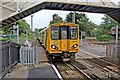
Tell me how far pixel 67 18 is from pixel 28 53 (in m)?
49.7

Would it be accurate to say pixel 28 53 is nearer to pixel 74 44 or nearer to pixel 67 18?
pixel 74 44

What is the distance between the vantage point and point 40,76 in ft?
30.8

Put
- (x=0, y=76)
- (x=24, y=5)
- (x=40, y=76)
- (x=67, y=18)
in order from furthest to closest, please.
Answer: (x=67, y=18), (x=24, y=5), (x=40, y=76), (x=0, y=76)

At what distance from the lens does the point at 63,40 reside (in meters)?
16.5

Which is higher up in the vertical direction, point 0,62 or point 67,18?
point 67,18

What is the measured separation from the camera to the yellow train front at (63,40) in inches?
642

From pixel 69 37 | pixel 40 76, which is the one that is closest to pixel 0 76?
pixel 40 76

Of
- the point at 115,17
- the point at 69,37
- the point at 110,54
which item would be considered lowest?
the point at 110,54

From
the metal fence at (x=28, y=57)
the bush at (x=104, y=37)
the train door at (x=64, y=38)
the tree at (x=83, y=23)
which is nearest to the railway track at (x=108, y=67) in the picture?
the train door at (x=64, y=38)

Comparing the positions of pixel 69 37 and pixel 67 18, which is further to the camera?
pixel 67 18

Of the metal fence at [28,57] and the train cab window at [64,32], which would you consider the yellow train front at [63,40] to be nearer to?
the train cab window at [64,32]

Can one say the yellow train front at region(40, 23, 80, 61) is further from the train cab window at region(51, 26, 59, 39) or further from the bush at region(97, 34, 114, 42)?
the bush at region(97, 34, 114, 42)

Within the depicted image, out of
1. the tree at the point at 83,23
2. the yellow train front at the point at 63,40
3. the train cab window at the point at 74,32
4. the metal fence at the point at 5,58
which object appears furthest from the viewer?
the tree at the point at 83,23

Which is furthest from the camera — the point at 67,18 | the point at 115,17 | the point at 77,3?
the point at 67,18
